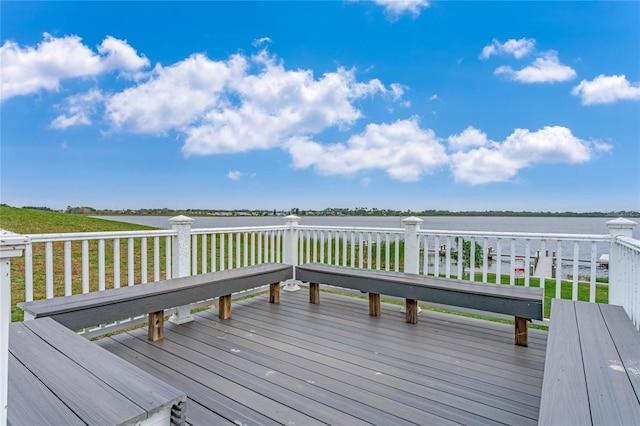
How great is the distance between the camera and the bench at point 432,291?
304 centimetres

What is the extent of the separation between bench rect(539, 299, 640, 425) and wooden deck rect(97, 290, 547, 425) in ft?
1.75

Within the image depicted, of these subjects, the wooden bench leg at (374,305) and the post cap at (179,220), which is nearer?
the post cap at (179,220)

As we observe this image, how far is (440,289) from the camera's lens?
135 inches

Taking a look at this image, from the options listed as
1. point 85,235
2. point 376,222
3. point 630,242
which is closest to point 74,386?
point 85,235

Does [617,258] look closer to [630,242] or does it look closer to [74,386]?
[630,242]

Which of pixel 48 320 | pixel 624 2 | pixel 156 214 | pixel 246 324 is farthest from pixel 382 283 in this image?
pixel 156 214

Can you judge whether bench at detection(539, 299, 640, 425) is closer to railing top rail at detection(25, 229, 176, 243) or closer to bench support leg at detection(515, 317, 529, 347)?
bench support leg at detection(515, 317, 529, 347)

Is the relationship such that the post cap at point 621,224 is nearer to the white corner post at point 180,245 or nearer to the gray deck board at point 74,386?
the gray deck board at point 74,386

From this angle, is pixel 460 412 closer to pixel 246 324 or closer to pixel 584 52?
pixel 246 324

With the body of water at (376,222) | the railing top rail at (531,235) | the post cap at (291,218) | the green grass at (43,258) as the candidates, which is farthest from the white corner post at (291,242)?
the green grass at (43,258)

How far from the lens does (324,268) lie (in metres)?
4.45

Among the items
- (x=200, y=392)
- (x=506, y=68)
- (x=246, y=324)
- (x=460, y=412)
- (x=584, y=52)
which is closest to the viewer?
(x=460, y=412)

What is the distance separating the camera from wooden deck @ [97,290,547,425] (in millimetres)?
2004

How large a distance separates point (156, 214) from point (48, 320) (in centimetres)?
957
